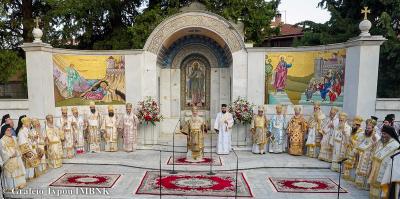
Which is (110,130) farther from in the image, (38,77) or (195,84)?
(195,84)

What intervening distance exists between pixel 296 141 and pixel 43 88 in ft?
31.4

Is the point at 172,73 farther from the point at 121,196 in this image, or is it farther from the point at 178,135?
the point at 121,196

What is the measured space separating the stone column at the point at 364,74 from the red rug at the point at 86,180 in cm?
825

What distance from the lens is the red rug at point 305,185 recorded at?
26.7ft

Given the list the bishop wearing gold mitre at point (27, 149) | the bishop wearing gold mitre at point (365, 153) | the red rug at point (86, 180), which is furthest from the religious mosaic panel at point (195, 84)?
the bishop wearing gold mitre at point (365, 153)

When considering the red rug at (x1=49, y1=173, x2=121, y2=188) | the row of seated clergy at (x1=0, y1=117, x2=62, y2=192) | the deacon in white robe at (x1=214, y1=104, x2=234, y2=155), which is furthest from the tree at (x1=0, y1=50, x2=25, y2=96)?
the deacon in white robe at (x1=214, y1=104, x2=234, y2=155)

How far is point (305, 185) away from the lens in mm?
8547

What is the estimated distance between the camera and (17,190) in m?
8.02

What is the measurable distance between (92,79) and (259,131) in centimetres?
698

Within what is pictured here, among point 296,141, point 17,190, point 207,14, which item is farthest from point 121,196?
point 207,14

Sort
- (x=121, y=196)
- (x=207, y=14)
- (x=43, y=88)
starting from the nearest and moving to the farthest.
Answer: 1. (x=121, y=196)
2. (x=43, y=88)
3. (x=207, y=14)

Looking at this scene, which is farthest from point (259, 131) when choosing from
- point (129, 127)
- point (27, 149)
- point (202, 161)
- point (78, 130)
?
point (27, 149)

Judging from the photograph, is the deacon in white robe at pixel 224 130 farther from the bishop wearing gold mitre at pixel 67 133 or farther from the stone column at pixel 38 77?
the stone column at pixel 38 77

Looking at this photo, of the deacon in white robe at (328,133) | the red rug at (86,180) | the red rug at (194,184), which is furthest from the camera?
the deacon in white robe at (328,133)
